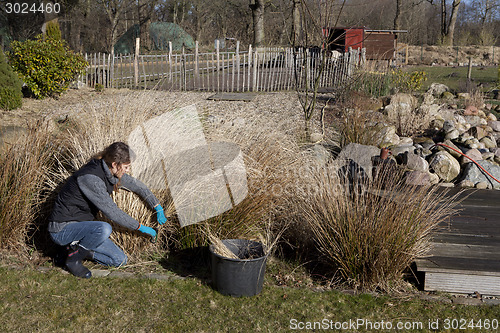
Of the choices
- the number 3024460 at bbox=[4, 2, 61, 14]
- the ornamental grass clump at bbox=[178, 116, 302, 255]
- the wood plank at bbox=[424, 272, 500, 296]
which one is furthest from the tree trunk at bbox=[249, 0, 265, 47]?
the wood plank at bbox=[424, 272, 500, 296]

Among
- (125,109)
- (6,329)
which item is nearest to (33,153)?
(125,109)

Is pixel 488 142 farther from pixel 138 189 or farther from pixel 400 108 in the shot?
pixel 138 189

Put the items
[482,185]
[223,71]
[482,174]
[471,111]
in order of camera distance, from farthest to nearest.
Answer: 1. [223,71]
2. [471,111]
3. [482,174]
4. [482,185]

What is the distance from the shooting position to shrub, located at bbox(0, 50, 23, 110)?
945 centimetres

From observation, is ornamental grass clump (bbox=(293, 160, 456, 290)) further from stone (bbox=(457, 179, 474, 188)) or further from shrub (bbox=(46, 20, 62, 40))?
shrub (bbox=(46, 20, 62, 40))

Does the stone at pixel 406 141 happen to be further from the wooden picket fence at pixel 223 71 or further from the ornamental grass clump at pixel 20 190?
the wooden picket fence at pixel 223 71

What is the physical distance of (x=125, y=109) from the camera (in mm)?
4914

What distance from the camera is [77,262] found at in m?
3.82

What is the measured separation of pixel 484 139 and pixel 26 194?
7178 millimetres

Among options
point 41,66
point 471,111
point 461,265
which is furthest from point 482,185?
point 41,66

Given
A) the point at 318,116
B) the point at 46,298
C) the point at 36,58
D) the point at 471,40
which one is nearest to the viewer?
the point at 46,298

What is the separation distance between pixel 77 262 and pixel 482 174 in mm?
5407

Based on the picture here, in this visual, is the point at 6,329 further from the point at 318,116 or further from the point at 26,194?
the point at 318,116

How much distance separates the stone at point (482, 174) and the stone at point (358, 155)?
137 centimetres
